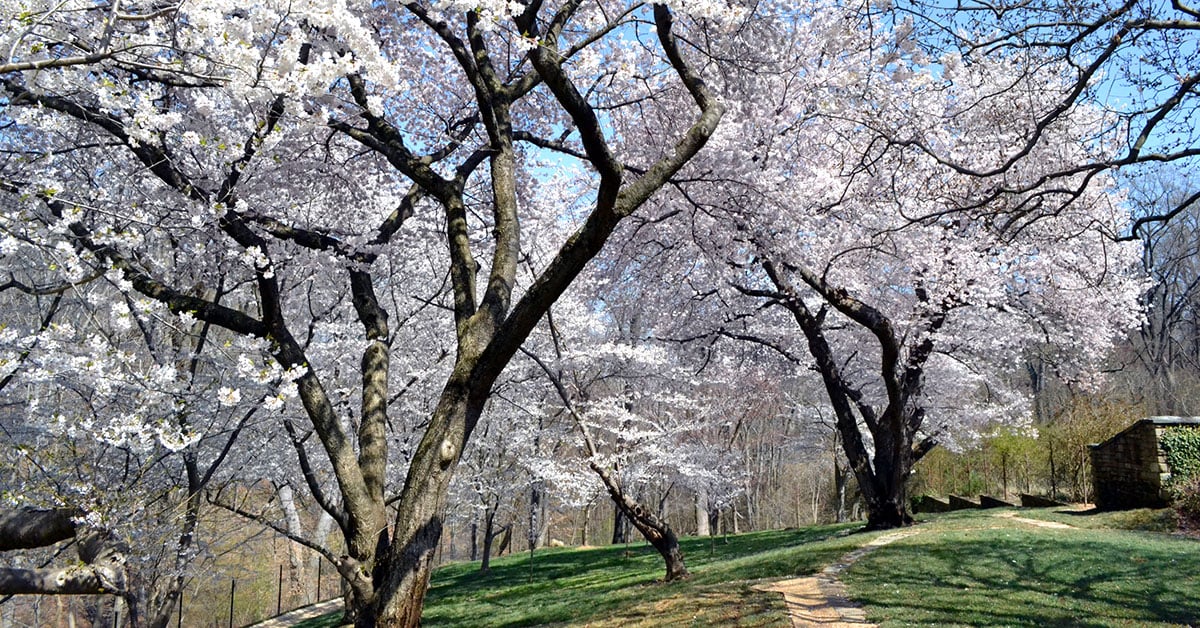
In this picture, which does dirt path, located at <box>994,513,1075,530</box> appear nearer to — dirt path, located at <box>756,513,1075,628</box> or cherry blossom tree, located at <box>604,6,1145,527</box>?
cherry blossom tree, located at <box>604,6,1145,527</box>

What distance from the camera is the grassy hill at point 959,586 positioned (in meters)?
6.28

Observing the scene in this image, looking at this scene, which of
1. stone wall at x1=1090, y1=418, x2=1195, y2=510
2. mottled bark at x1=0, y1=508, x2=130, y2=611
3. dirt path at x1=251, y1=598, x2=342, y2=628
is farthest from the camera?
dirt path at x1=251, y1=598, x2=342, y2=628

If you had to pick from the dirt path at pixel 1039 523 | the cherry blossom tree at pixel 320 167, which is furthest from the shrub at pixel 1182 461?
the cherry blossom tree at pixel 320 167

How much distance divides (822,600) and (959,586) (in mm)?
1385

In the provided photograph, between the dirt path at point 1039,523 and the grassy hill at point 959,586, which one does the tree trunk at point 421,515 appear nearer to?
the grassy hill at point 959,586

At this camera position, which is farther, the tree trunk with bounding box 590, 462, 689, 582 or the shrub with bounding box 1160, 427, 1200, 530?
the shrub with bounding box 1160, 427, 1200, 530

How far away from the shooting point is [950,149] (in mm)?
11555

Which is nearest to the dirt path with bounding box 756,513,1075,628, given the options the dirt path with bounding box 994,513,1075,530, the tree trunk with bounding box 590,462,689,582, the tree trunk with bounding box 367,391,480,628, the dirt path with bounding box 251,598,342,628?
the tree trunk with bounding box 590,462,689,582

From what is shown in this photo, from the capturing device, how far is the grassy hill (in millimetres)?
6281

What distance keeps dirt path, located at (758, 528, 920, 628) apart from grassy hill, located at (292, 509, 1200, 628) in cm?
14

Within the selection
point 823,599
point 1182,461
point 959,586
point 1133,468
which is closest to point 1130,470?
point 1133,468

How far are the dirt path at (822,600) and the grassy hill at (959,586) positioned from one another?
0.14m

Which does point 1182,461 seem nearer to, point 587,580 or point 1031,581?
point 1031,581

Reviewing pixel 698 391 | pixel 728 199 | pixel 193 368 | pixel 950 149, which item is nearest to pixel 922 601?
pixel 728 199
